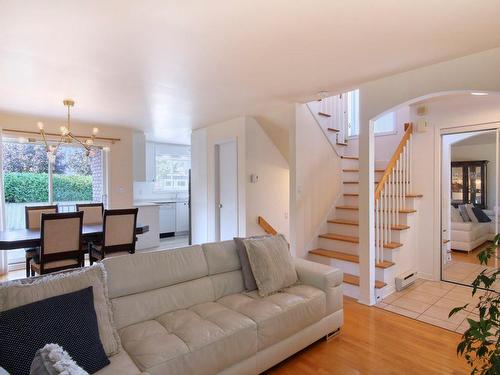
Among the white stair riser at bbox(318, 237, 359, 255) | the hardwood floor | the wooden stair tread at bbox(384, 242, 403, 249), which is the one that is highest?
the wooden stair tread at bbox(384, 242, 403, 249)

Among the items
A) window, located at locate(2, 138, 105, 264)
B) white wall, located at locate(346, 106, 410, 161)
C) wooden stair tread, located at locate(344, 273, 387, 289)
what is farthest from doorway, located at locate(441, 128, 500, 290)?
window, located at locate(2, 138, 105, 264)

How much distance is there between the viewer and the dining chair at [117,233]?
347cm

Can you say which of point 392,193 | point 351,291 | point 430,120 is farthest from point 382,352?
point 430,120

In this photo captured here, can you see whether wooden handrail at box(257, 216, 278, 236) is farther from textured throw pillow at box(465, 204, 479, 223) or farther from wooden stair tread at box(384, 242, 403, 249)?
textured throw pillow at box(465, 204, 479, 223)

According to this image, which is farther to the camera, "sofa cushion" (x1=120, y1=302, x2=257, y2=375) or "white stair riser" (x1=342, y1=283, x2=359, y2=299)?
"white stair riser" (x1=342, y1=283, x2=359, y2=299)

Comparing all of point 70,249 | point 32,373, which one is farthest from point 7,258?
point 32,373

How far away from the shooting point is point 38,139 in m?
4.84

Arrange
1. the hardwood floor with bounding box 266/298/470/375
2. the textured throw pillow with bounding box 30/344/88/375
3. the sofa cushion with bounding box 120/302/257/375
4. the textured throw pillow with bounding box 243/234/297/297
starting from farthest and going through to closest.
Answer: the textured throw pillow with bounding box 243/234/297/297
the hardwood floor with bounding box 266/298/470/375
the sofa cushion with bounding box 120/302/257/375
the textured throw pillow with bounding box 30/344/88/375

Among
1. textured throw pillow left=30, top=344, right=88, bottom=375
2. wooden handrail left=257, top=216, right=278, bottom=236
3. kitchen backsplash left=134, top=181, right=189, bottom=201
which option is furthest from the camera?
kitchen backsplash left=134, top=181, right=189, bottom=201

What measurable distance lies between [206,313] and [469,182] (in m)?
3.68

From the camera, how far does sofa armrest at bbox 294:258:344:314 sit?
2.50 metres

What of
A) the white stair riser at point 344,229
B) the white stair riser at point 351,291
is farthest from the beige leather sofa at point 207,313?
the white stair riser at point 344,229

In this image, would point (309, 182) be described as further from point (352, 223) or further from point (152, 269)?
point (152, 269)

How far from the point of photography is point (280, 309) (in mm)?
2127
